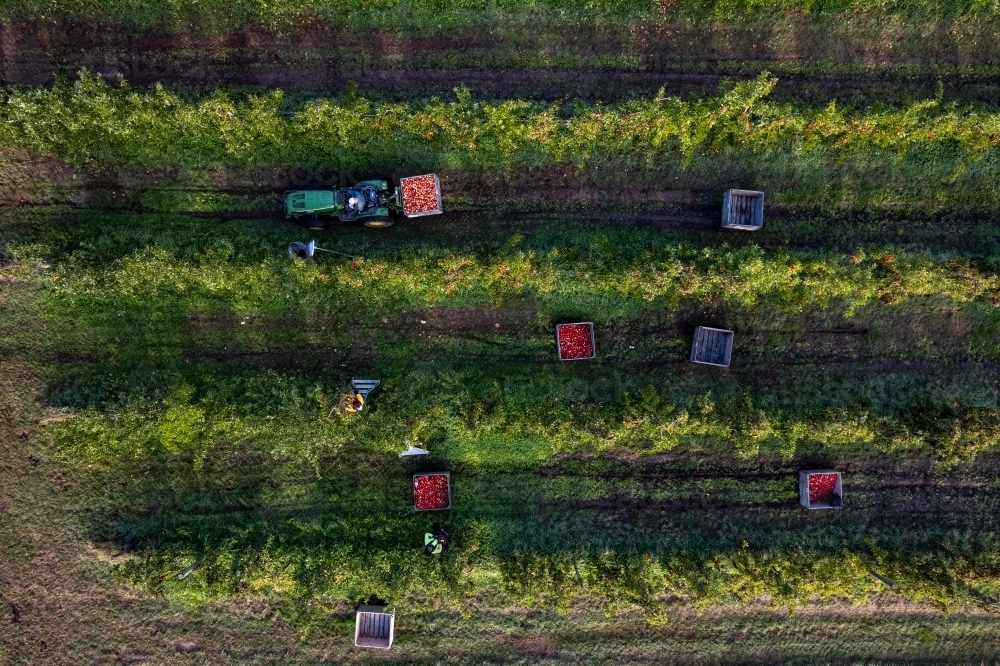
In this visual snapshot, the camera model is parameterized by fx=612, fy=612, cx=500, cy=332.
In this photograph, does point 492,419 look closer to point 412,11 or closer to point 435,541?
point 435,541

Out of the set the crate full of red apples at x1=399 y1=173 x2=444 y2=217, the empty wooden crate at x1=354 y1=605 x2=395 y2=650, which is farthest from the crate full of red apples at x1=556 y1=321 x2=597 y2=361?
the empty wooden crate at x1=354 y1=605 x2=395 y2=650

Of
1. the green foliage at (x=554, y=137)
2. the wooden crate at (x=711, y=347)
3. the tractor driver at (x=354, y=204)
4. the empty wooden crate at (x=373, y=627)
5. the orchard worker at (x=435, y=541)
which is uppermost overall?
the green foliage at (x=554, y=137)

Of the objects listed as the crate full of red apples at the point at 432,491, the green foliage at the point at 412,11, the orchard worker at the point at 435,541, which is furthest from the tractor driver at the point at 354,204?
the orchard worker at the point at 435,541

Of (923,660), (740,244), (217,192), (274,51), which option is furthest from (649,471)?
(274,51)

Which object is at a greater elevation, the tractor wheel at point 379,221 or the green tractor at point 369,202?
the green tractor at point 369,202

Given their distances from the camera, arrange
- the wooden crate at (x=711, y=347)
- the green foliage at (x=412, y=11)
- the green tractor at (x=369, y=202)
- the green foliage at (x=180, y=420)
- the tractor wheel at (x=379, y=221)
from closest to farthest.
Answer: the green foliage at (x=180, y=420) → the green tractor at (x=369, y=202) → the tractor wheel at (x=379, y=221) → the green foliage at (x=412, y=11) → the wooden crate at (x=711, y=347)

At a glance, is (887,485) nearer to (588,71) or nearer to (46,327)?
(588,71)

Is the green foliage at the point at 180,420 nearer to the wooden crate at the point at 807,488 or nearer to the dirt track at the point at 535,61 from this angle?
the dirt track at the point at 535,61
